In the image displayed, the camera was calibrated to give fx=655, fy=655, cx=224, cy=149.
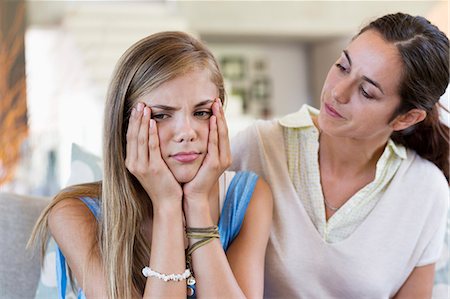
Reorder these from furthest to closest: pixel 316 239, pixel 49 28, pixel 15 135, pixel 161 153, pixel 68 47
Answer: pixel 49 28 < pixel 68 47 < pixel 15 135 < pixel 316 239 < pixel 161 153

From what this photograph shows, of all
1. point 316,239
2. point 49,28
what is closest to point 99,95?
point 49,28

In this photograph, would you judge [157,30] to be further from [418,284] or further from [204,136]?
[204,136]

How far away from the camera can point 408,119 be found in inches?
60.9

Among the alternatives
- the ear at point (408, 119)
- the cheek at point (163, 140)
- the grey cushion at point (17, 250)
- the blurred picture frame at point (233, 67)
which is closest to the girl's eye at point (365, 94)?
the ear at point (408, 119)

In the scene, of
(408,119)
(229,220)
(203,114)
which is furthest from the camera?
(408,119)

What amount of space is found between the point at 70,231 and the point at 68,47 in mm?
4564

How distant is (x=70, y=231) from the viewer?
4.25 feet

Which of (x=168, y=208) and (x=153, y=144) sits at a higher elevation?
(x=153, y=144)

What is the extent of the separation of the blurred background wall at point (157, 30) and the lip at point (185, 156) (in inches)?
66.0

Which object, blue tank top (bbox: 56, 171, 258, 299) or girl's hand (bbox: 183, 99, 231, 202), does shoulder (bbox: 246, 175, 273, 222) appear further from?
girl's hand (bbox: 183, 99, 231, 202)

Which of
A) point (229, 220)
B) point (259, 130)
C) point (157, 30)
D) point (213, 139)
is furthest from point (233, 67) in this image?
point (213, 139)

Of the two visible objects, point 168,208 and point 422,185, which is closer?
point 168,208

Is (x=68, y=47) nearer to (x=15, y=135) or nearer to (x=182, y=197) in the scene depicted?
(x=15, y=135)

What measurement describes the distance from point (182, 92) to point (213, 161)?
0.15 m
